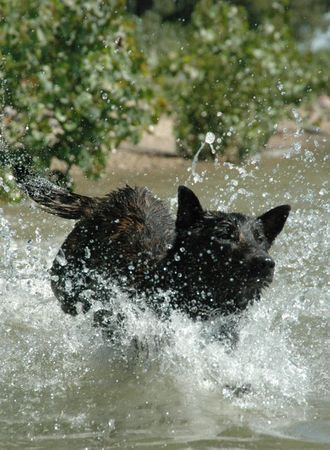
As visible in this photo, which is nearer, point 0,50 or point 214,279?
point 214,279

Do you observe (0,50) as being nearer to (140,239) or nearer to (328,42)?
(140,239)

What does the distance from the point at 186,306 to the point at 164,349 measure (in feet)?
1.62

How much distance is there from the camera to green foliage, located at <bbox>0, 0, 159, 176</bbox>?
35.6 feet

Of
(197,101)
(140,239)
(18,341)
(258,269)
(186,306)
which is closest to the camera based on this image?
(258,269)

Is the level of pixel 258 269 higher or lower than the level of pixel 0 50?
lower

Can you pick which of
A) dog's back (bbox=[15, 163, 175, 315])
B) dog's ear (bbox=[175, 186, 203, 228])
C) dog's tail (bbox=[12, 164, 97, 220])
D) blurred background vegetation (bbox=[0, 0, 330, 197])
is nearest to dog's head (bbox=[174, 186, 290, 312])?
dog's ear (bbox=[175, 186, 203, 228])

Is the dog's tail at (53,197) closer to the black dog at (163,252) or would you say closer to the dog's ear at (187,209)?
the black dog at (163,252)

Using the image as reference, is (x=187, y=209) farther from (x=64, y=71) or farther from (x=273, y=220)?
(x=64, y=71)

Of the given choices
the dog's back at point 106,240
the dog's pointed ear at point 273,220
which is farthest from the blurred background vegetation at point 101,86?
the dog's pointed ear at point 273,220

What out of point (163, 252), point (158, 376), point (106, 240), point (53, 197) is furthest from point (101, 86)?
point (158, 376)

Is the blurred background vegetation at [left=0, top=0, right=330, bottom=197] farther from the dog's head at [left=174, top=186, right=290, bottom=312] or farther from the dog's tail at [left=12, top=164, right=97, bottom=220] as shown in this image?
the dog's head at [left=174, top=186, right=290, bottom=312]

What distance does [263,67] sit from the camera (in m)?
15.2

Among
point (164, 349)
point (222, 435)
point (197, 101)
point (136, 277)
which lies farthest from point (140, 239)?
point (197, 101)

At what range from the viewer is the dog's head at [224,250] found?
19.3 ft
